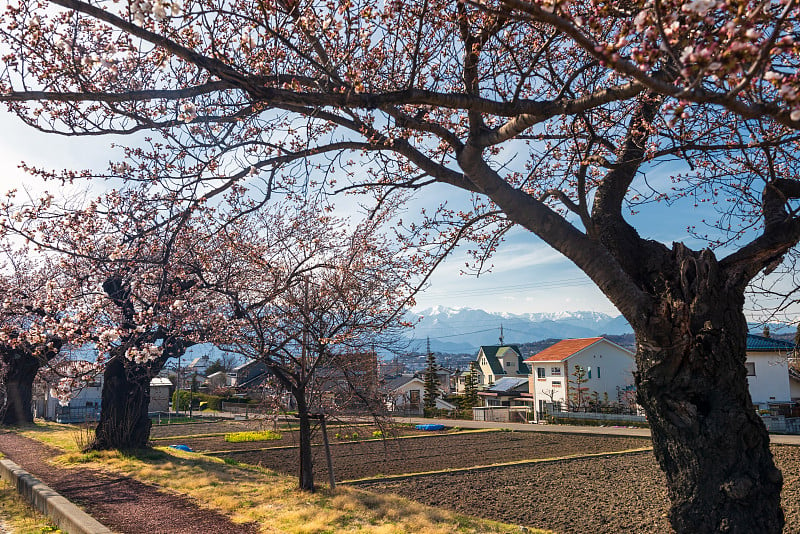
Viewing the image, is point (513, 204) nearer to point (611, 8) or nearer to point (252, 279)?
point (611, 8)

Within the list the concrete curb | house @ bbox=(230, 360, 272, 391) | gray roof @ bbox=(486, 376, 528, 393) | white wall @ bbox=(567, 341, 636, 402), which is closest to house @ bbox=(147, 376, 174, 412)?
house @ bbox=(230, 360, 272, 391)

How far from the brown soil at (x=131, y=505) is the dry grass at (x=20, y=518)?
0.48m

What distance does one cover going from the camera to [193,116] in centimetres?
421

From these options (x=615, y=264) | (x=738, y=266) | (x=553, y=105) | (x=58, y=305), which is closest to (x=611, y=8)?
(x=553, y=105)

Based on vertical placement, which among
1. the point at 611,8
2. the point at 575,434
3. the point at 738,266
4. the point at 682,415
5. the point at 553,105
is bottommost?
the point at 575,434

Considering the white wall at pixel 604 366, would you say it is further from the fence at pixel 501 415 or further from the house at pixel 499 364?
the house at pixel 499 364

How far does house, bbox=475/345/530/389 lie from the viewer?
5922 cm

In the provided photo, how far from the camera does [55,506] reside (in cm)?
690

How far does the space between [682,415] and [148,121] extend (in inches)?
196

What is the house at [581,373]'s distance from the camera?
1396 inches

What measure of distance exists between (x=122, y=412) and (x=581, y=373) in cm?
2888

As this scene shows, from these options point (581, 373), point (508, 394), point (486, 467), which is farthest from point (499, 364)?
point (486, 467)

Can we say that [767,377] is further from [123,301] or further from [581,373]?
[123,301]

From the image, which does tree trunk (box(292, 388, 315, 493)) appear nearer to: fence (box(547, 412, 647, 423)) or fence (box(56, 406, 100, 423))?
fence (box(547, 412, 647, 423))
